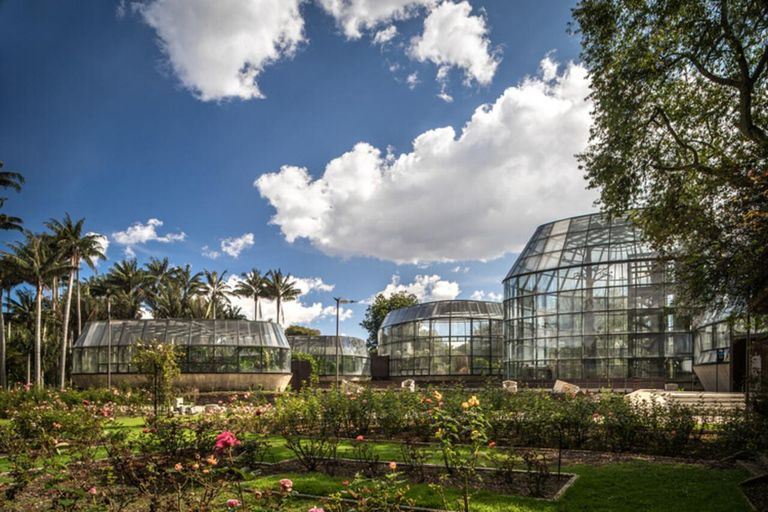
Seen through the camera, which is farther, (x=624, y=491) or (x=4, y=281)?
(x=4, y=281)

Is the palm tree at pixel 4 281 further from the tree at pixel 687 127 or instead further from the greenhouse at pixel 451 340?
the tree at pixel 687 127

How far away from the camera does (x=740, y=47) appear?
37.1ft

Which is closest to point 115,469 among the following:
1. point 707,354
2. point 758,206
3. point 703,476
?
point 703,476

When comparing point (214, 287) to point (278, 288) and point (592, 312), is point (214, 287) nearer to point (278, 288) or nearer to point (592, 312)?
point (278, 288)

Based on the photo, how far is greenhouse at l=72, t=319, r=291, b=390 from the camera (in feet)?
125

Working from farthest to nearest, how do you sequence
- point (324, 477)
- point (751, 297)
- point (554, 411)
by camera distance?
point (554, 411)
point (751, 297)
point (324, 477)

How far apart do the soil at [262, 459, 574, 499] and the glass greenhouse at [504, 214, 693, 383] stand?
23.5m

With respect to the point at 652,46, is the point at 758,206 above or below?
below

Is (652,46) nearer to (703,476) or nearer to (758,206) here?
(758,206)

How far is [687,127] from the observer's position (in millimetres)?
14258

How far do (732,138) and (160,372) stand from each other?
16.4m

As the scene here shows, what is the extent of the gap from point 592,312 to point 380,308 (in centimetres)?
4054

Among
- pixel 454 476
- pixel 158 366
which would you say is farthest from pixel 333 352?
pixel 454 476

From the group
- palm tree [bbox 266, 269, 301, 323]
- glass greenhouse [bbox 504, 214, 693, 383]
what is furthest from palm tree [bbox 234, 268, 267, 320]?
glass greenhouse [bbox 504, 214, 693, 383]
